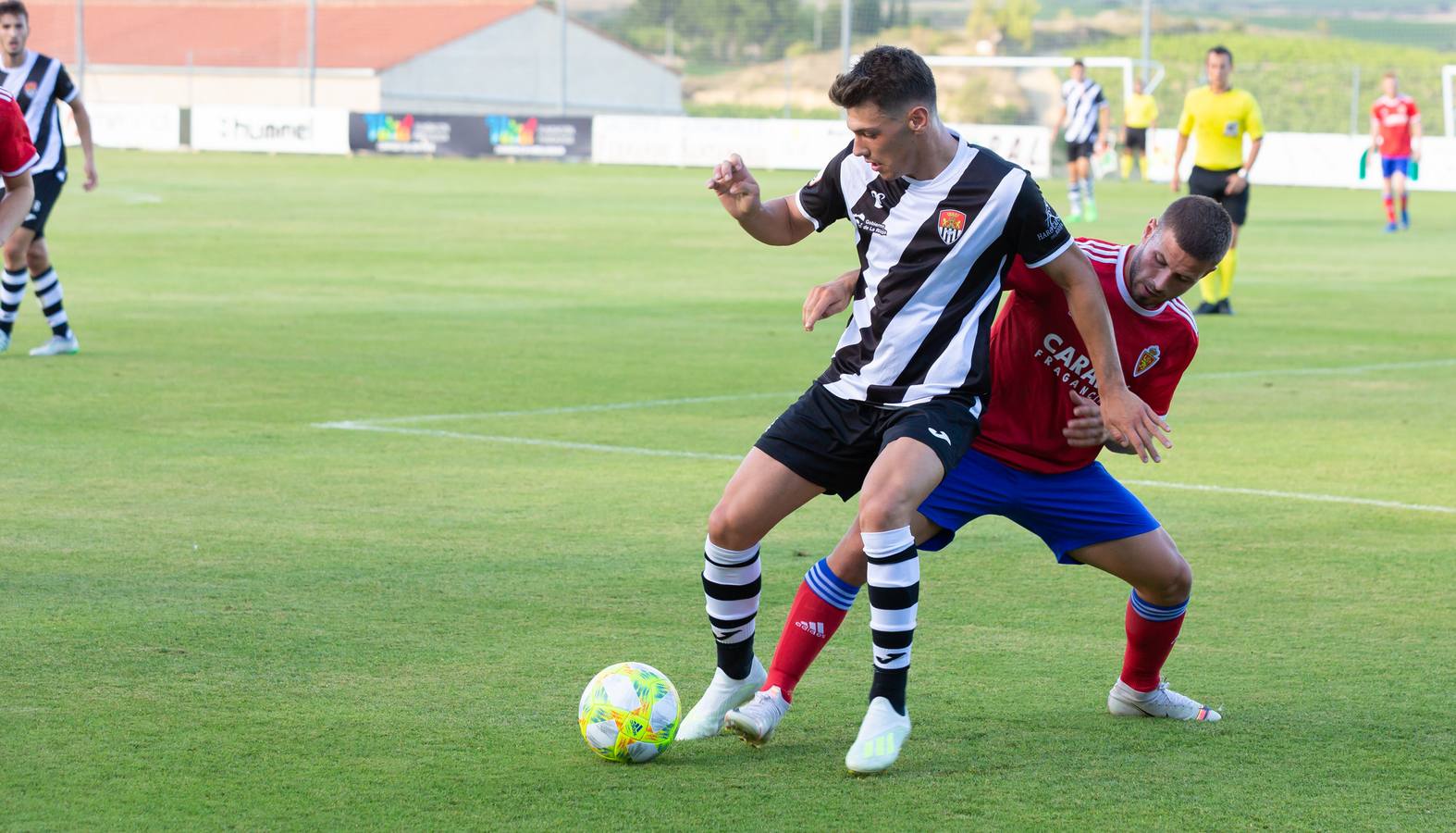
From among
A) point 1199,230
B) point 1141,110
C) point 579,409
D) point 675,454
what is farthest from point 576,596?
point 1141,110

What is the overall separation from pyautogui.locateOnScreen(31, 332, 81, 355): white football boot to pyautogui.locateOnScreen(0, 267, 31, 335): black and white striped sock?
0.86 ft

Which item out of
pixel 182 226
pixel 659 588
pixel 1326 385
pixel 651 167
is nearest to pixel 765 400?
pixel 1326 385

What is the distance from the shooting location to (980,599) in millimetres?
6613

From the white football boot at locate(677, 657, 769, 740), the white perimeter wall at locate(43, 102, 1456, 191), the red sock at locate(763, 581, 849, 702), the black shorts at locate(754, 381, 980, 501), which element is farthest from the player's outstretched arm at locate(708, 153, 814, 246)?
the white perimeter wall at locate(43, 102, 1456, 191)

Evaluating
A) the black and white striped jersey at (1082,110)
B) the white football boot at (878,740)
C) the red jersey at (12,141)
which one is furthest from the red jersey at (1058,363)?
the black and white striped jersey at (1082,110)

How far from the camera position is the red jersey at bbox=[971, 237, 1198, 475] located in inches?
203

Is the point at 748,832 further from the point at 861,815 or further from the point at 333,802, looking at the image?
the point at 333,802

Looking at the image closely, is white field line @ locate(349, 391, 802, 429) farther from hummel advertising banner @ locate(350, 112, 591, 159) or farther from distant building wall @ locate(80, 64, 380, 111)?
distant building wall @ locate(80, 64, 380, 111)

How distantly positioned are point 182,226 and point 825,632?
20829 mm

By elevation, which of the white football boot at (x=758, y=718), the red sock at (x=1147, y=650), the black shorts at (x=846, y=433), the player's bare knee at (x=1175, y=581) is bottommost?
the white football boot at (x=758, y=718)

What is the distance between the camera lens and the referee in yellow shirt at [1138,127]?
3497 centimetres

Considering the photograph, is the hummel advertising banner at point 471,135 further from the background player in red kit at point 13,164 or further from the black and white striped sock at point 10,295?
the background player in red kit at point 13,164

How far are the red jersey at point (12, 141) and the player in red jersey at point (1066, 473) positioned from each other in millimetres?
4290

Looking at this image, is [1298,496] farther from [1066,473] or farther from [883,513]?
[883,513]
